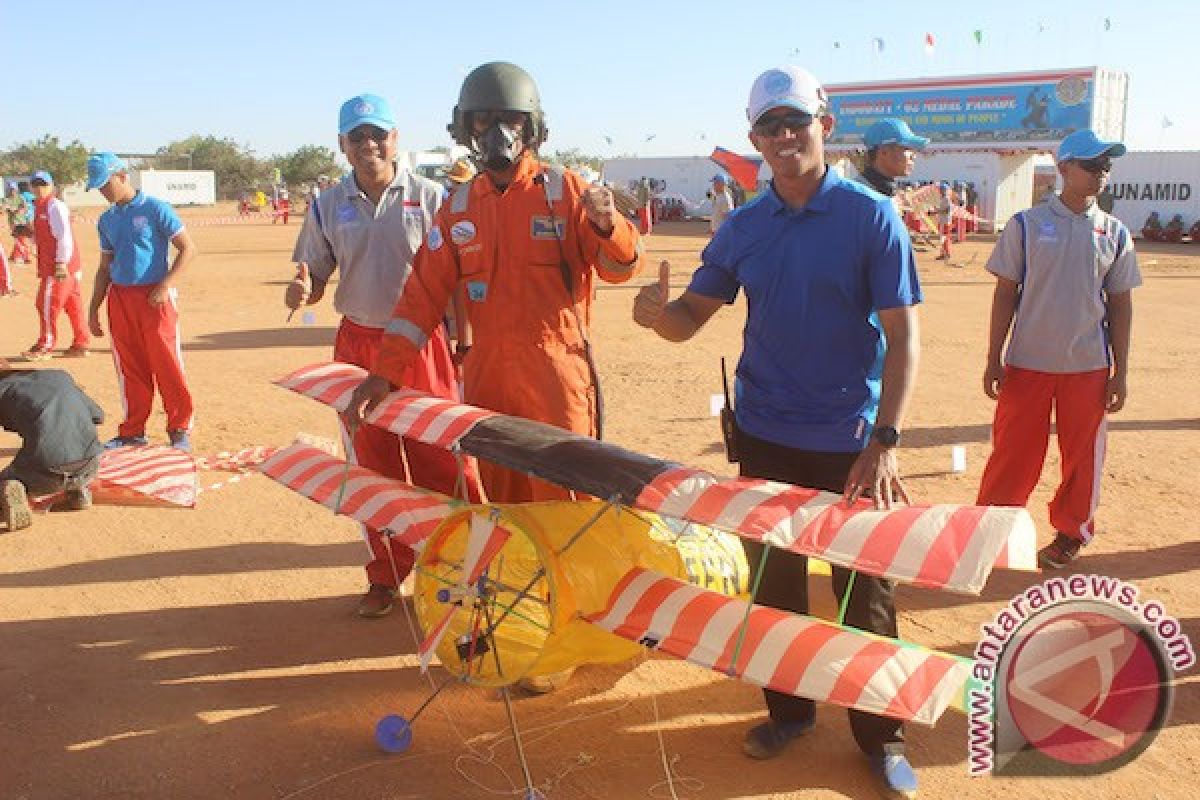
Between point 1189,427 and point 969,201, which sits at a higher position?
point 969,201

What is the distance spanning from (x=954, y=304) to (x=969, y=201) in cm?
1777

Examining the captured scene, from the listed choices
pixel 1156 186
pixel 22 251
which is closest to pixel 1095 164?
pixel 22 251

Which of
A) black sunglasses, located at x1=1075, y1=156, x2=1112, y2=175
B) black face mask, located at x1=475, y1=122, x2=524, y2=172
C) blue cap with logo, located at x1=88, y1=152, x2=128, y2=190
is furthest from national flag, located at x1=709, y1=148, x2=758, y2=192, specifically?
black face mask, located at x1=475, y1=122, x2=524, y2=172

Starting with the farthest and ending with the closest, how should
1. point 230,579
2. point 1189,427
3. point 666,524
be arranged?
point 1189,427 → point 230,579 → point 666,524

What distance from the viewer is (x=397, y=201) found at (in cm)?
477

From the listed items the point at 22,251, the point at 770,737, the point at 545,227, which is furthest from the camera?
the point at 22,251

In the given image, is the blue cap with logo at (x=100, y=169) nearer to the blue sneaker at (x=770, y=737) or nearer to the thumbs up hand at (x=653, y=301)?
the thumbs up hand at (x=653, y=301)

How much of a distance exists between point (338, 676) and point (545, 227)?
2.03 m

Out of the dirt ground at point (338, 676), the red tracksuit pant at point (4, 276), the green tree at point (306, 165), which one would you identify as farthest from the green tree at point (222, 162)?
the dirt ground at point (338, 676)

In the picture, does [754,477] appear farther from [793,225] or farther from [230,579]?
[230,579]

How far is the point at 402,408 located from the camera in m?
3.70

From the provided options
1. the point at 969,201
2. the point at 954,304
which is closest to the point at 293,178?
the point at 969,201

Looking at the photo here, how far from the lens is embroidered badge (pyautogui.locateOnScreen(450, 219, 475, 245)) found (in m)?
3.85

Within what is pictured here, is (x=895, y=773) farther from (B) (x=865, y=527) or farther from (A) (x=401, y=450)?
(A) (x=401, y=450)
